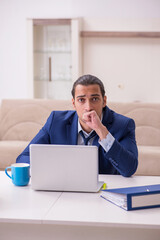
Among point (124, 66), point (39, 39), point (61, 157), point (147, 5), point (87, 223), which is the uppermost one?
point (147, 5)

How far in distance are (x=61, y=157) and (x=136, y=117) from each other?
7.14 ft

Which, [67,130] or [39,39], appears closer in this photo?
[67,130]

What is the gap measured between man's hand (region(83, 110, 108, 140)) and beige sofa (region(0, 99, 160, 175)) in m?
1.51

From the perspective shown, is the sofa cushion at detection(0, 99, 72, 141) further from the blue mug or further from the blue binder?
→ the blue binder

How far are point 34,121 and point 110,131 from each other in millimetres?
1840

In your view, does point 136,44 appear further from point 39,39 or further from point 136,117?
point 136,117

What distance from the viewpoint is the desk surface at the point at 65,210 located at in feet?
4.13

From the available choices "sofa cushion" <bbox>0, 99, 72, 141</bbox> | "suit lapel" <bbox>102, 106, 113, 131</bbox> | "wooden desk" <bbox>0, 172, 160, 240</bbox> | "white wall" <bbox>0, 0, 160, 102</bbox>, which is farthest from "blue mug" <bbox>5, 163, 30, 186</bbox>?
"white wall" <bbox>0, 0, 160, 102</bbox>

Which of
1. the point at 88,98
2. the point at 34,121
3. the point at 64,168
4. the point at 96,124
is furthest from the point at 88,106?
the point at 34,121

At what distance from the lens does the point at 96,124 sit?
178 cm

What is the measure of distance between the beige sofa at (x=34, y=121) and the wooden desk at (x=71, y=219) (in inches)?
73.0

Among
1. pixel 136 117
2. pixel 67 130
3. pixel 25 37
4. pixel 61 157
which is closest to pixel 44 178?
pixel 61 157

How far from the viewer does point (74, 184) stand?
1.56 m

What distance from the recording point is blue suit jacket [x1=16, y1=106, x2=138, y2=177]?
1809mm
